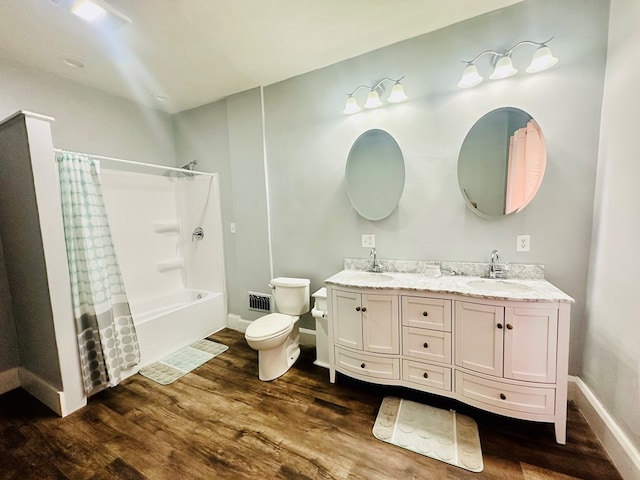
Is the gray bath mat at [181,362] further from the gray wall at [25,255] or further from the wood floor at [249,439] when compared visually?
the gray wall at [25,255]

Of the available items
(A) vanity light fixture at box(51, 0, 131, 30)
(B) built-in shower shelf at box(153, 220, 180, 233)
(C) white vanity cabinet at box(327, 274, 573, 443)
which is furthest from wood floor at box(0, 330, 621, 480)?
(A) vanity light fixture at box(51, 0, 131, 30)

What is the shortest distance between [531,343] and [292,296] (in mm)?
1764

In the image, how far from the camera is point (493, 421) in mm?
1634

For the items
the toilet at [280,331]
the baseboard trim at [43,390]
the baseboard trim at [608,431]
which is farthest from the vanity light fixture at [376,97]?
the baseboard trim at [43,390]

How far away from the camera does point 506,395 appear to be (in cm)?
149

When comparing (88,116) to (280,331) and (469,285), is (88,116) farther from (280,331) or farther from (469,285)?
(469,285)

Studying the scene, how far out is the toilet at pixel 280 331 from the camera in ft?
6.64

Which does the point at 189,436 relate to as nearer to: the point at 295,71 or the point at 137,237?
the point at 137,237

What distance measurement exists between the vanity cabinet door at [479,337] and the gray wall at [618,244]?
1.81 feet

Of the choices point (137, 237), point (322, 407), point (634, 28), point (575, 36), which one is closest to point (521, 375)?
point (322, 407)

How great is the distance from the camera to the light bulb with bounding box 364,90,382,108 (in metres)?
2.07

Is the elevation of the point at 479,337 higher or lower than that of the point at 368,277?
lower

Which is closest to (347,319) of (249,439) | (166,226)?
(249,439)

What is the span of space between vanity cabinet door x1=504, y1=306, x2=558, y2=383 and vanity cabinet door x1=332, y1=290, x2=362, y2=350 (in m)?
0.89
